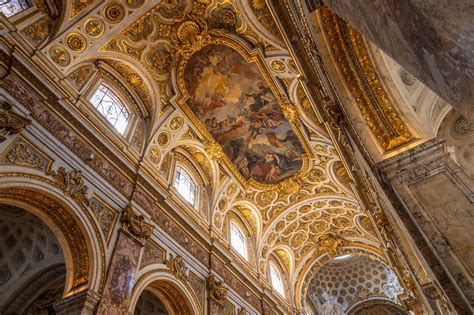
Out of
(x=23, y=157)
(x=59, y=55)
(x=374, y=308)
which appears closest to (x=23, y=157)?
(x=23, y=157)

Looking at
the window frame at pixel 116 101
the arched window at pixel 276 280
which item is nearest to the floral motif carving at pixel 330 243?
the arched window at pixel 276 280

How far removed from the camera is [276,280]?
1728cm

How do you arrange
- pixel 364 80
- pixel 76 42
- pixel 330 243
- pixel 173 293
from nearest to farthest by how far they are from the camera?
pixel 364 80, pixel 76 42, pixel 173 293, pixel 330 243

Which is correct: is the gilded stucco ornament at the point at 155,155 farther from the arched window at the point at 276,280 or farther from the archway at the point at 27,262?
the arched window at the point at 276,280

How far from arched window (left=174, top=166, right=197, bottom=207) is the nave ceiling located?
1.39ft

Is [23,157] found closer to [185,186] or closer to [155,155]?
[155,155]

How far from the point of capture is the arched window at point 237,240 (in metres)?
14.4

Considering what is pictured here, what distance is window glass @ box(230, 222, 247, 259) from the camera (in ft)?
47.3

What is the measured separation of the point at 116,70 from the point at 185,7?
9.49ft

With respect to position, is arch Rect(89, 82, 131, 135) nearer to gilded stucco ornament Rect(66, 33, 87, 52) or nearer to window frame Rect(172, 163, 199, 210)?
gilded stucco ornament Rect(66, 33, 87, 52)

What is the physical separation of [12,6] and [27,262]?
Answer: 6.65 m

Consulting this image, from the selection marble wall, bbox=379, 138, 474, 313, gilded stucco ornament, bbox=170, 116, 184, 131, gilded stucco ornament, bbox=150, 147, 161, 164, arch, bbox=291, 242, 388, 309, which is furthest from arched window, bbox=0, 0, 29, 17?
arch, bbox=291, 242, 388, 309

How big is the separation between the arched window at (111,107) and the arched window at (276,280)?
11.1 m

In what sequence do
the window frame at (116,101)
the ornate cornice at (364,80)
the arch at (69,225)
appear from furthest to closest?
the window frame at (116,101) < the arch at (69,225) < the ornate cornice at (364,80)
